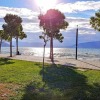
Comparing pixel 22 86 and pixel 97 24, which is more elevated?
pixel 97 24

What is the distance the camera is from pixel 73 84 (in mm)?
24562

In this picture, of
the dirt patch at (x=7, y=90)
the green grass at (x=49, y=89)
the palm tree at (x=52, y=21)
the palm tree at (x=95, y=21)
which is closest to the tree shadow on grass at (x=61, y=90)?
the green grass at (x=49, y=89)

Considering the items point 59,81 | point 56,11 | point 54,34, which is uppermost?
point 56,11

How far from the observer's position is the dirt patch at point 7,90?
19473 mm

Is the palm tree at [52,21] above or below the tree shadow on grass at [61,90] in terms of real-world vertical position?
above

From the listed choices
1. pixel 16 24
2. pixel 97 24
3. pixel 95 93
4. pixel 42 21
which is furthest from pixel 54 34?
pixel 95 93

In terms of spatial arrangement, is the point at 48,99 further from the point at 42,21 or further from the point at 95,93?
the point at 42,21

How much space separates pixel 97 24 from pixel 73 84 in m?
24.4

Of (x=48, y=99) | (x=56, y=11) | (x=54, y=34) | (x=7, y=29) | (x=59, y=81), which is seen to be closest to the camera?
(x=48, y=99)

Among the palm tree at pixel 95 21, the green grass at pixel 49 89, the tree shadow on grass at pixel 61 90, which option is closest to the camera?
the tree shadow on grass at pixel 61 90

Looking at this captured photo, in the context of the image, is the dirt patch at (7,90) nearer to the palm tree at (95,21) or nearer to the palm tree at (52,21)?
the palm tree at (95,21)

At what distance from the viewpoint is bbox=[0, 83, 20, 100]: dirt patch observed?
63.9 ft

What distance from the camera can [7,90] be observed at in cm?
2162

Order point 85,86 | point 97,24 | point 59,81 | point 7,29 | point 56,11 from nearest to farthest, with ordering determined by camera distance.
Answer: point 85,86 → point 59,81 → point 97,24 → point 56,11 → point 7,29
